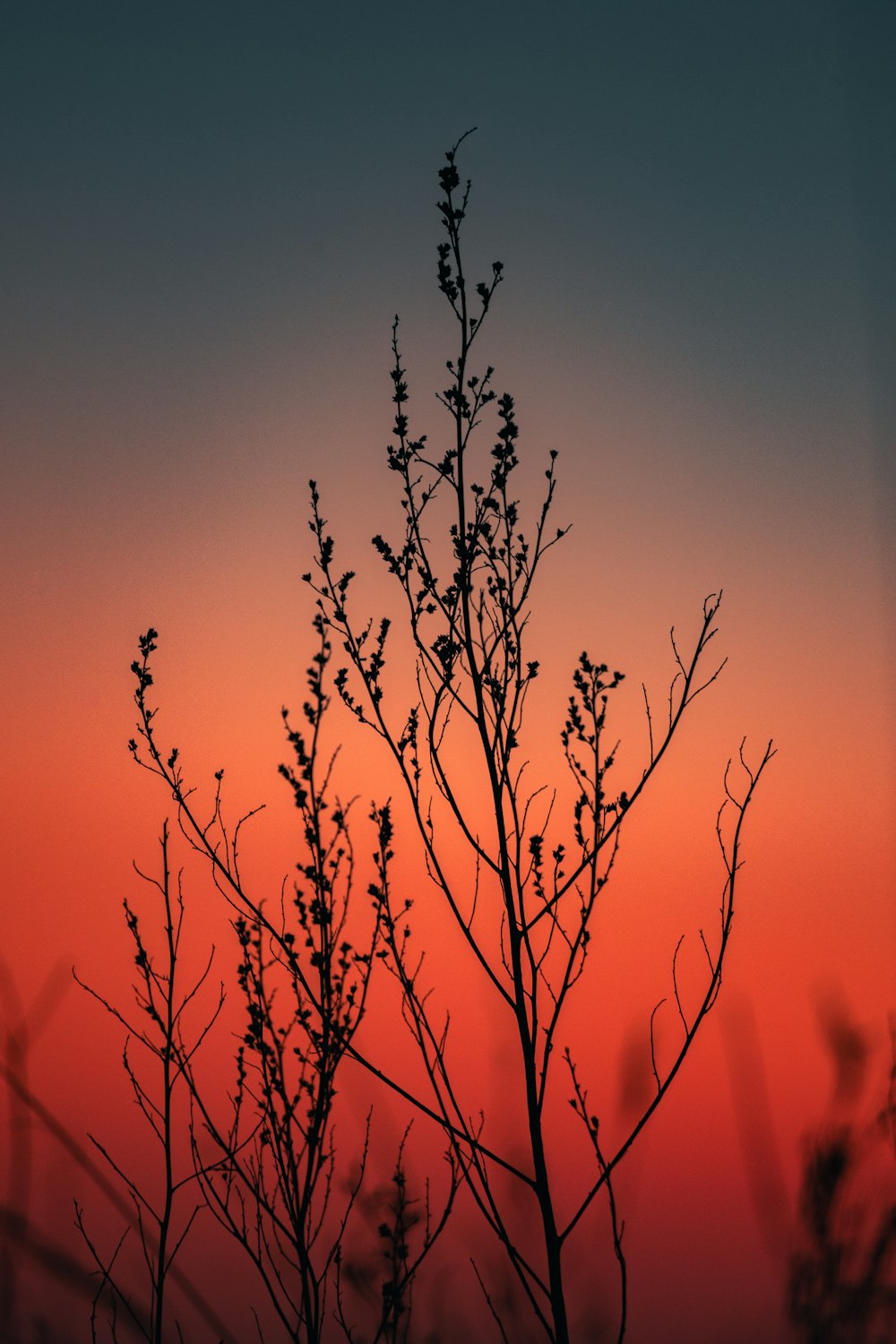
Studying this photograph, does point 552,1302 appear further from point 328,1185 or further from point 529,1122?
point 328,1185

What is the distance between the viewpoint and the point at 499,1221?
3438 millimetres

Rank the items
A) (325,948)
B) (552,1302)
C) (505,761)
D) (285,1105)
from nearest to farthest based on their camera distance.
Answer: (552,1302) < (505,761) < (325,948) < (285,1105)

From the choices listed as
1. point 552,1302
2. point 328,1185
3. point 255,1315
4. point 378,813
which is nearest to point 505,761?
point 378,813

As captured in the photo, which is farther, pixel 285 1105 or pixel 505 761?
pixel 285 1105

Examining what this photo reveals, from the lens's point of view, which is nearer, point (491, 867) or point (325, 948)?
point (491, 867)

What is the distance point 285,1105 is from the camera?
4277mm

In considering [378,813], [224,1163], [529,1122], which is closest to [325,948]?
[378,813]

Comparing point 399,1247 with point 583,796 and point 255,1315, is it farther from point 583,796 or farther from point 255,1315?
point 583,796

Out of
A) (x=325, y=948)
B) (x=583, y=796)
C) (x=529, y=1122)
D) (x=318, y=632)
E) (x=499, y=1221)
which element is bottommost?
(x=499, y=1221)

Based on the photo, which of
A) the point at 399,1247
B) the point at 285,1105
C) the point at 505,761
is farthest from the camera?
the point at 399,1247

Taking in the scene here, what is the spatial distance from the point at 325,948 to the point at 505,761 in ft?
3.35

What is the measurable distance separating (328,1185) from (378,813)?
158cm

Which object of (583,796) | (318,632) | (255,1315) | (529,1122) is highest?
(318,632)

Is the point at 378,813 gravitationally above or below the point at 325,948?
above
